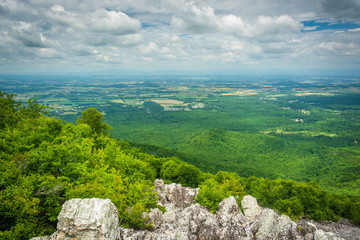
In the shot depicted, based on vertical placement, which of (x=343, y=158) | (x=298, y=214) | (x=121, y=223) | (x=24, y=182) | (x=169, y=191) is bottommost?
(x=343, y=158)

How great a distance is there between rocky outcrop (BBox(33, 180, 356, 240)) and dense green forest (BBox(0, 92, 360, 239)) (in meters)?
3.15

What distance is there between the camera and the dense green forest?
62.1 feet

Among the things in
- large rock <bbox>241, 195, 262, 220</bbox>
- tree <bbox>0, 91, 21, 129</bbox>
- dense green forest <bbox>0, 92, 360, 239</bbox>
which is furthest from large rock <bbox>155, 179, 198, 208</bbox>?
tree <bbox>0, 91, 21, 129</bbox>

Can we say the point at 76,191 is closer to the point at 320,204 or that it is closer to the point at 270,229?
the point at 270,229

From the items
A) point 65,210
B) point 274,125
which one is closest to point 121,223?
point 65,210

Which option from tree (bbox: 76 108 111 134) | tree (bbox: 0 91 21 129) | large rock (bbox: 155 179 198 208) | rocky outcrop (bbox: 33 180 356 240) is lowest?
large rock (bbox: 155 179 198 208)

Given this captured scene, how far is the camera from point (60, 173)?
83.6 feet

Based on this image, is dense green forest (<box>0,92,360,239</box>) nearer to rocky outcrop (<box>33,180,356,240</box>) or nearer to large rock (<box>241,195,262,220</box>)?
rocky outcrop (<box>33,180,356,240</box>)

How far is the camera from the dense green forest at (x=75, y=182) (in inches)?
745

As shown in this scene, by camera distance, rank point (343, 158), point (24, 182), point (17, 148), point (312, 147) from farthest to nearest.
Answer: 1. point (312, 147)
2. point (343, 158)
3. point (17, 148)
4. point (24, 182)

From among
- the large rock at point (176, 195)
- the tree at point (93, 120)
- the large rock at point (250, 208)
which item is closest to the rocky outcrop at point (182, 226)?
the large rock at point (250, 208)

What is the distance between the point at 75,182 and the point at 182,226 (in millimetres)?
13095

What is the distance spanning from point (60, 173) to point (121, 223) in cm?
962

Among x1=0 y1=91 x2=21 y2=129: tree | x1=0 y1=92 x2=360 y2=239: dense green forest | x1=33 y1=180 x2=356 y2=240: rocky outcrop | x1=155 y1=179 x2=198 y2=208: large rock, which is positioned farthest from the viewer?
x1=155 y1=179 x2=198 y2=208: large rock
